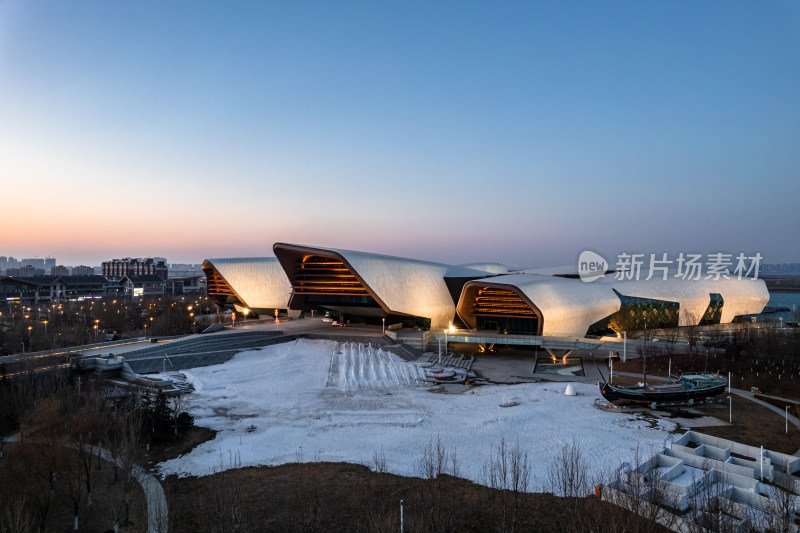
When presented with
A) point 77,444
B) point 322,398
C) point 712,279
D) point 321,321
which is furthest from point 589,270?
point 77,444

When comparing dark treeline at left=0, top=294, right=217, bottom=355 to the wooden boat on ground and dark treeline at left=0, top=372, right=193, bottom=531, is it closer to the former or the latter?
dark treeline at left=0, top=372, right=193, bottom=531

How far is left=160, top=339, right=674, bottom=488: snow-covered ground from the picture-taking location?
54.5ft

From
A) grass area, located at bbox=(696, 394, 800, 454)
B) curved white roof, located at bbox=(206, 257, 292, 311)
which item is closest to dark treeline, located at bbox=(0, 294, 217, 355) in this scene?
curved white roof, located at bbox=(206, 257, 292, 311)

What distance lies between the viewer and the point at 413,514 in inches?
471

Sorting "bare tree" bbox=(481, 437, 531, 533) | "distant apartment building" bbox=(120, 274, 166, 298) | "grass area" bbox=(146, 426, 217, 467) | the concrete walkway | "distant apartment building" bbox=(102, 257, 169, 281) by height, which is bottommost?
"grass area" bbox=(146, 426, 217, 467)

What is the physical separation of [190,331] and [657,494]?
1631 inches

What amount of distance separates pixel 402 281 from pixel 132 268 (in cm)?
15773

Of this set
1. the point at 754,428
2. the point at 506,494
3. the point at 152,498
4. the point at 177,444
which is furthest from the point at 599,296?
the point at 152,498

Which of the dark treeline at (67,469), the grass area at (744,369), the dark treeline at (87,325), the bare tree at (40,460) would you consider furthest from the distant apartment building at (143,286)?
the bare tree at (40,460)

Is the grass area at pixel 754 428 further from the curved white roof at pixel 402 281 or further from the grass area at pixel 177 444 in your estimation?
the curved white roof at pixel 402 281

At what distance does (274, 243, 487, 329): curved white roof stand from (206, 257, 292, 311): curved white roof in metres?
13.6

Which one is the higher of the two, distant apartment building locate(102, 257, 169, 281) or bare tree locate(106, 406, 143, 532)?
distant apartment building locate(102, 257, 169, 281)

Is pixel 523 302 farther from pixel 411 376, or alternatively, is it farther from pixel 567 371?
pixel 411 376

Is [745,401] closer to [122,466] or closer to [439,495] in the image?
[439,495]
